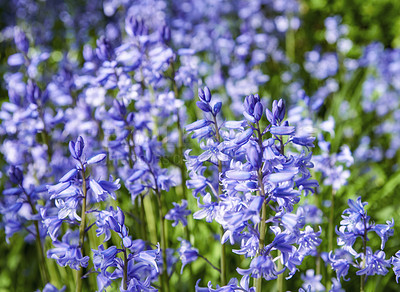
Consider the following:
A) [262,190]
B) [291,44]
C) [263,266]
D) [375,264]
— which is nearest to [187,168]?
[262,190]

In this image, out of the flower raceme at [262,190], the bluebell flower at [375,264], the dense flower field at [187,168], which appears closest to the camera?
the flower raceme at [262,190]

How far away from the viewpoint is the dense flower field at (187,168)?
1.75 m

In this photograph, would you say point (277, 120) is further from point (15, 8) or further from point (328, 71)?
point (15, 8)

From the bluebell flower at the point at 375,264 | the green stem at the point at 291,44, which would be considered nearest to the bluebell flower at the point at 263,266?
the bluebell flower at the point at 375,264

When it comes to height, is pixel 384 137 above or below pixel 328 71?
below

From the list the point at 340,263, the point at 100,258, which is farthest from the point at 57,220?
the point at 340,263

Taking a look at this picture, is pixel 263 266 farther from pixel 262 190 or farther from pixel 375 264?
pixel 375 264

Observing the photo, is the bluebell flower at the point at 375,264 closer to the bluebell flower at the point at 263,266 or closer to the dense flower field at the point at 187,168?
the dense flower field at the point at 187,168

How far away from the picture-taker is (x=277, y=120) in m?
1.87

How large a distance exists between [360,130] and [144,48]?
153 inches

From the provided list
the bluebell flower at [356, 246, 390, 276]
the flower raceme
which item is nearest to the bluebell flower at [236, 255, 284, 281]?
the flower raceme

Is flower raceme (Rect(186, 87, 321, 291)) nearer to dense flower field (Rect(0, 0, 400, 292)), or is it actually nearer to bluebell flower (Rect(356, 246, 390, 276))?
dense flower field (Rect(0, 0, 400, 292))

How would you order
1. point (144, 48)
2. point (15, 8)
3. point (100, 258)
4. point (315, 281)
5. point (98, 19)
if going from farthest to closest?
point (15, 8)
point (98, 19)
point (144, 48)
point (315, 281)
point (100, 258)

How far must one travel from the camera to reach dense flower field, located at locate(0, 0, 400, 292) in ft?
5.74
